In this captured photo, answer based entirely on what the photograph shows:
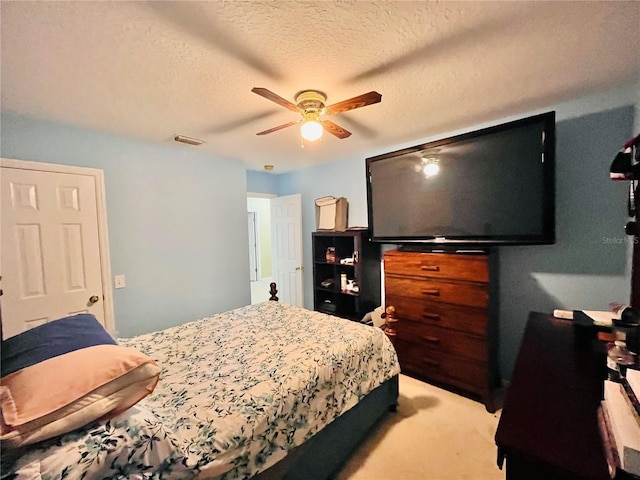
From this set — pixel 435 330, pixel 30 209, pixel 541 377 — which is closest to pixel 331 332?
pixel 435 330

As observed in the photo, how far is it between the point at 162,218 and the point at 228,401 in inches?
90.2

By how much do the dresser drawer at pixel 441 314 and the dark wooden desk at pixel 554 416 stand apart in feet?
2.75

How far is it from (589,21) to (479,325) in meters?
1.94

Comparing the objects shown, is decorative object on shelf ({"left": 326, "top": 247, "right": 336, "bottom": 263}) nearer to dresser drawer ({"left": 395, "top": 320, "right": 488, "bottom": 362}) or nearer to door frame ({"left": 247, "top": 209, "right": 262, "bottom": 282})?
dresser drawer ({"left": 395, "top": 320, "right": 488, "bottom": 362})

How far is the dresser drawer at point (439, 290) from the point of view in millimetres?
2139

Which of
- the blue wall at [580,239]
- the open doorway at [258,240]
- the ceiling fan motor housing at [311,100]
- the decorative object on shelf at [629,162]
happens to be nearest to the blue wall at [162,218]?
the ceiling fan motor housing at [311,100]

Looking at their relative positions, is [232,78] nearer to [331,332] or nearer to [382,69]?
[382,69]

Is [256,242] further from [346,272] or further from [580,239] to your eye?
[580,239]

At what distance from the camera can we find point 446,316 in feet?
7.54

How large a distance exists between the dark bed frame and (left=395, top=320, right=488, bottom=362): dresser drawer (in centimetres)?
50

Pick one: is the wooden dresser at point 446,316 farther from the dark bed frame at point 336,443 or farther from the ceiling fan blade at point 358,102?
the ceiling fan blade at point 358,102

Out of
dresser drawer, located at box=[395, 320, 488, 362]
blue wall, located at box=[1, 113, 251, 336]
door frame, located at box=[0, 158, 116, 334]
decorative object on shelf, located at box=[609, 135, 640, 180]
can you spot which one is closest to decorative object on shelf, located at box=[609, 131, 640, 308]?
decorative object on shelf, located at box=[609, 135, 640, 180]

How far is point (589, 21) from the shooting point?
1.22m

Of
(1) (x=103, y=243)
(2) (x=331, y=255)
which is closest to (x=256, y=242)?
(2) (x=331, y=255)
